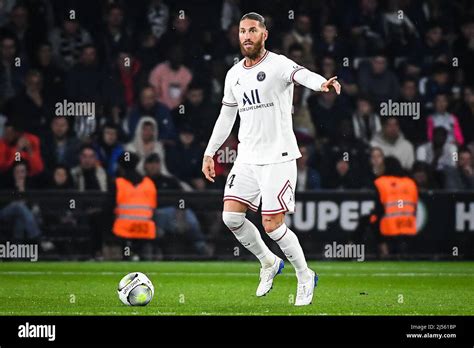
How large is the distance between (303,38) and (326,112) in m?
1.40

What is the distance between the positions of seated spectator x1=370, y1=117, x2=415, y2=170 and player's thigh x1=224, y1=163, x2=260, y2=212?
726cm

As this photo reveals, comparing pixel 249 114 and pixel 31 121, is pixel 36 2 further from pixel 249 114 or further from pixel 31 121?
pixel 249 114

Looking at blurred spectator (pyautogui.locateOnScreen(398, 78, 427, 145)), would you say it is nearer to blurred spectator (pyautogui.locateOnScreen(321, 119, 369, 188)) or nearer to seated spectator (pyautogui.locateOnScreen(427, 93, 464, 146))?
seated spectator (pyautogui.locateOnScreen(427, 93, 464, 146))

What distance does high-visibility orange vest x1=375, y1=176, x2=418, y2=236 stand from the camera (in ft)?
52.4

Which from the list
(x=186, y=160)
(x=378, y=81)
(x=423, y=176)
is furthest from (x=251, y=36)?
(x=378, y=81)

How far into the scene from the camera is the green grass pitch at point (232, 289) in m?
9.53

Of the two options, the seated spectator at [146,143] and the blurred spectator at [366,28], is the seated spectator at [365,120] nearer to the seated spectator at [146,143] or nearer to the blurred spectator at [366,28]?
the blurred spectator at [366,28]

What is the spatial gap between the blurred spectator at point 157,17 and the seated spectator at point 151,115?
140cm

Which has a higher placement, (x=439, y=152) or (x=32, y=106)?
(x=32, y=106)

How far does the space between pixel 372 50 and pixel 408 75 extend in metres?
0.68

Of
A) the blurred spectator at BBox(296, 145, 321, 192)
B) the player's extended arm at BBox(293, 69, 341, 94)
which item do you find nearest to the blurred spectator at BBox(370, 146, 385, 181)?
the blurred spectator at BBox(296, 145, 321, 192)

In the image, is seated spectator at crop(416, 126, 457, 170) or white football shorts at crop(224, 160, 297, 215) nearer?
white football shorts at crop(224, 160, 297, 215)

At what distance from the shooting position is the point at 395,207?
16000 millimetres

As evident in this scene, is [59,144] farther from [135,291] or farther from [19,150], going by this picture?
[135,291]
